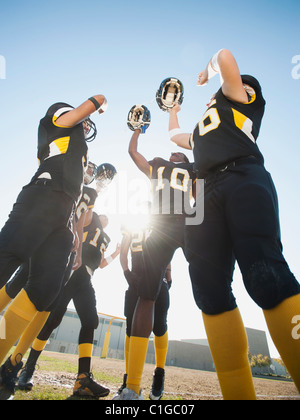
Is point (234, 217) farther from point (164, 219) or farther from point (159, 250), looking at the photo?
point (164, 219)

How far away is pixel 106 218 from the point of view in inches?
264

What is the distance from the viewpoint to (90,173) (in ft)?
16.2

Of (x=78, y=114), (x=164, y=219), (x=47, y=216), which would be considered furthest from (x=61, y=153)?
(x=164, y=219)

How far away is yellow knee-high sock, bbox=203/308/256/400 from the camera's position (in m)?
1.35

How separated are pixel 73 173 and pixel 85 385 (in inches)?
107

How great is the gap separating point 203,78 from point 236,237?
187 centimetres

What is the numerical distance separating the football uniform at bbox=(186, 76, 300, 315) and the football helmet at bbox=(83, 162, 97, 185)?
3201 mm

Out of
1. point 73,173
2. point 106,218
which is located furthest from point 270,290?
point 106,218

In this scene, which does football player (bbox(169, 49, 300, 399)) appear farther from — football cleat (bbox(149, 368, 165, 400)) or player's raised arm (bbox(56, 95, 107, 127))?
football cleat (bbox(149, 368, 165, 400))

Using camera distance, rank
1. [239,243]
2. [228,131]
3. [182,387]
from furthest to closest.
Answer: [182,387] → [228,131] → [239,243]

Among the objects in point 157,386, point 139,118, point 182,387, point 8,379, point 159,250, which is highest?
point 139,118

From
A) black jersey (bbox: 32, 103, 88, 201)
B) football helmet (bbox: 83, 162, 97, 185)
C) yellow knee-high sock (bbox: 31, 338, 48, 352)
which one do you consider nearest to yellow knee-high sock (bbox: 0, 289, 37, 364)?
black jersey (bbox: 32, 103, 88, 201)

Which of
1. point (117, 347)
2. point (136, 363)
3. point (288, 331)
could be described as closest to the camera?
point (288, 331)
